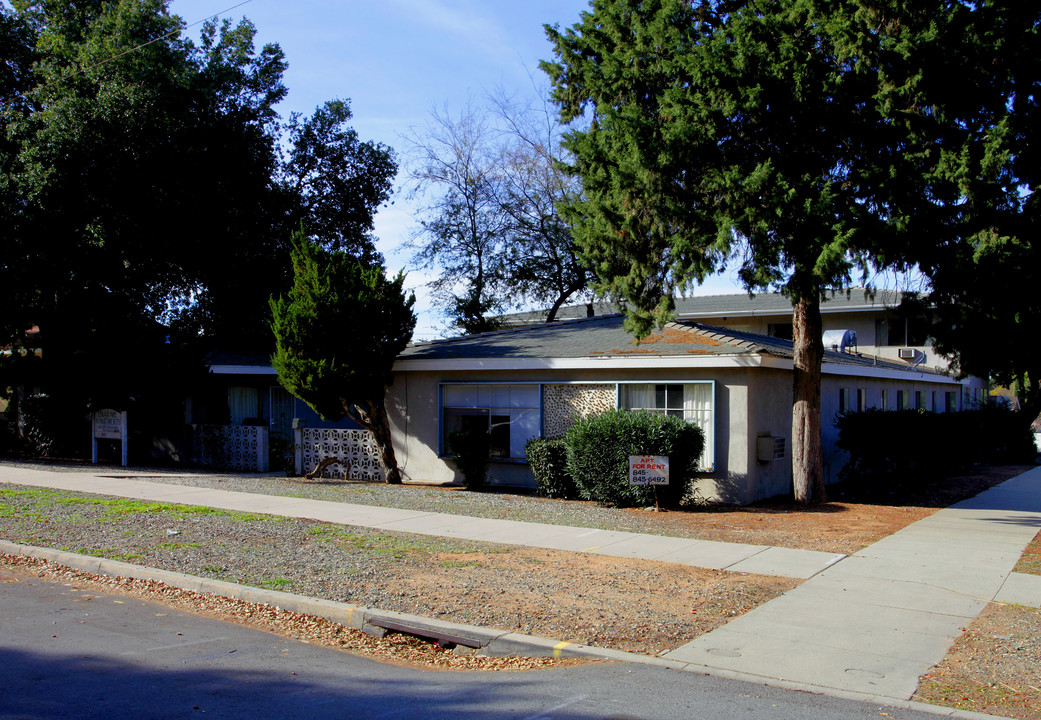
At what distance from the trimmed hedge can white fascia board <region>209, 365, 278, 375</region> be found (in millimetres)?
14270

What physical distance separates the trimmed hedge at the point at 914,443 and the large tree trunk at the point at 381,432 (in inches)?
384

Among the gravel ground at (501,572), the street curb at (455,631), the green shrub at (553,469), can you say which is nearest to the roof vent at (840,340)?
the gravel ground at (501,572)

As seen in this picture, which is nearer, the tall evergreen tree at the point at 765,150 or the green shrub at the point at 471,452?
the tall evergreen tree at the point at 765,150

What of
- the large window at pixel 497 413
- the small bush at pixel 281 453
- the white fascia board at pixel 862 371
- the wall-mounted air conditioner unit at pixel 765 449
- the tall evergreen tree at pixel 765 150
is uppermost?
the tall evergreen tree at pixel 765 150

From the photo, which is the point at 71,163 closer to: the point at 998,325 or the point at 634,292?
the point at 634,292

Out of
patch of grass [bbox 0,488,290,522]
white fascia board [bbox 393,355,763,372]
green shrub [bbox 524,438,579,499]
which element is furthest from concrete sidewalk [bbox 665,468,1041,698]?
patch of grass [bbox 0,488,290,522]

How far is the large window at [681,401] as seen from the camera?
49.9 ft

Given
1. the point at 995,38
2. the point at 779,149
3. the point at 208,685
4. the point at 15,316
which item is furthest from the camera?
the point at 15,316

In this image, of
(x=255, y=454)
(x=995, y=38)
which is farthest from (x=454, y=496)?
(x=995, y=38)

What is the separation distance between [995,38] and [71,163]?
20.2m

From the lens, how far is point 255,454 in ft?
67.3

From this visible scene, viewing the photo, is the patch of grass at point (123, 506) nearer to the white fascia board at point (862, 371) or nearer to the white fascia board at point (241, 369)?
the white fascia board at point (241, 369)

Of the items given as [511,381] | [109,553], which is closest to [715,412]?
[511,381]

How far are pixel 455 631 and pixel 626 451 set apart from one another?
7.66m
